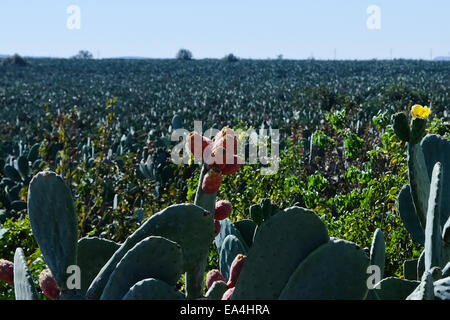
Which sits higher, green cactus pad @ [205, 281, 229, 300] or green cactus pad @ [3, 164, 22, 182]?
green cactus pad @ [205, 281, 229, 300]

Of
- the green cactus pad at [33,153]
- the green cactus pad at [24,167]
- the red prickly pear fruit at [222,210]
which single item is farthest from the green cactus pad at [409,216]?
the green cactus pad at [33,153]

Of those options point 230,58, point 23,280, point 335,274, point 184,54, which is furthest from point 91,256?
point 184,54

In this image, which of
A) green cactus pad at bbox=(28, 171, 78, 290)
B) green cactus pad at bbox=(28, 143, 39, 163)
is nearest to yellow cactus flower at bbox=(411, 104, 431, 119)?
green cactus pad at bbox=(28, 171, 78, 290)

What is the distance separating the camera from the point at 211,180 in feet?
6.06

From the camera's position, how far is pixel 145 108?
31.0m

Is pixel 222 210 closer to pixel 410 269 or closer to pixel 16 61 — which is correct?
pixel 410 269

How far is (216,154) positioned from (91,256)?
60 centimetres

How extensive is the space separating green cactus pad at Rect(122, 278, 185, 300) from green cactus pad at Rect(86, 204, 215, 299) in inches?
11.3

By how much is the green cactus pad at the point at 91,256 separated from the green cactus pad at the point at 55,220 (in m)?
0.35

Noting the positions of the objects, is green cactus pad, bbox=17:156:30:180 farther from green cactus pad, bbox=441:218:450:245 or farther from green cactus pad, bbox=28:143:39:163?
green cactus pad, bbox=441:218:450:245

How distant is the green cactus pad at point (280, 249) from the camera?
62.9 inches

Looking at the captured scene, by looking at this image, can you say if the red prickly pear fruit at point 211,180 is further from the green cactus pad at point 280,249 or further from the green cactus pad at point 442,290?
the green cactus pad at point 442,290

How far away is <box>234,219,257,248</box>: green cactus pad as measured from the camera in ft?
9.45

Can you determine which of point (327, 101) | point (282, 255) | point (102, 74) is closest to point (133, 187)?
point (282, 255)
